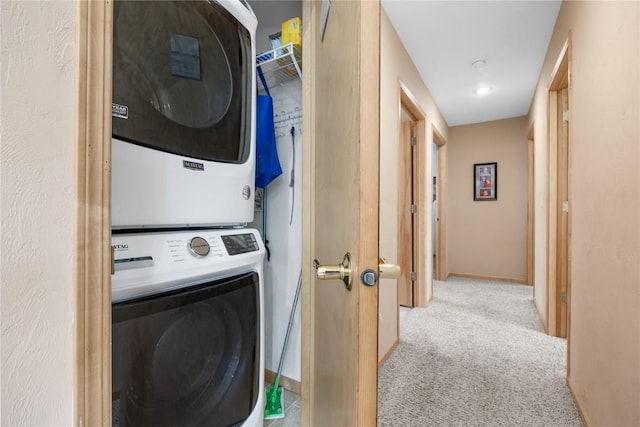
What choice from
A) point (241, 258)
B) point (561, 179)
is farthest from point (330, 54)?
point (561, 179)

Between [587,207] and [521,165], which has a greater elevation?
[521,165]

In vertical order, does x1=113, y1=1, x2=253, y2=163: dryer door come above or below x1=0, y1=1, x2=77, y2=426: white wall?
above

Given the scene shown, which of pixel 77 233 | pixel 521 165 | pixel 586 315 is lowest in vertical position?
pixel 586 315

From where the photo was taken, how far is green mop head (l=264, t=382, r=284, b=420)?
134 cm

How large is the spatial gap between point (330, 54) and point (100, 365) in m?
0.88

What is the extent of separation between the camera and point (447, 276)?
4492mm

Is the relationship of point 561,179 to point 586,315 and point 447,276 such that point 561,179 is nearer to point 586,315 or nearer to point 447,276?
point 586,315

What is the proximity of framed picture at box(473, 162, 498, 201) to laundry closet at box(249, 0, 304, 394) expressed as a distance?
374 centimetres

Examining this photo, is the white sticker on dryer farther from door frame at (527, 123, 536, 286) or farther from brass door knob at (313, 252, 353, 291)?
door frame at (527, 123, 536, 286)

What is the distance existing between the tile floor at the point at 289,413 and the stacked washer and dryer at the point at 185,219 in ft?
0.99

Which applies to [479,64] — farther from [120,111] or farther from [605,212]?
[120,111]

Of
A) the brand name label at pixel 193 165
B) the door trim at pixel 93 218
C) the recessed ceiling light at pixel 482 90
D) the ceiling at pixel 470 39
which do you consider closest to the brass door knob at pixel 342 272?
the door trim at pixel 93 218

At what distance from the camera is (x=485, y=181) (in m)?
4.35

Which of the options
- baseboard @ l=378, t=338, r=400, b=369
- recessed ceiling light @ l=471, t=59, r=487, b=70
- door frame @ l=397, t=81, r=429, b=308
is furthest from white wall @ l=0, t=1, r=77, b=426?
recessed ceiling light @ l=471, t=59, r=487, b=70
